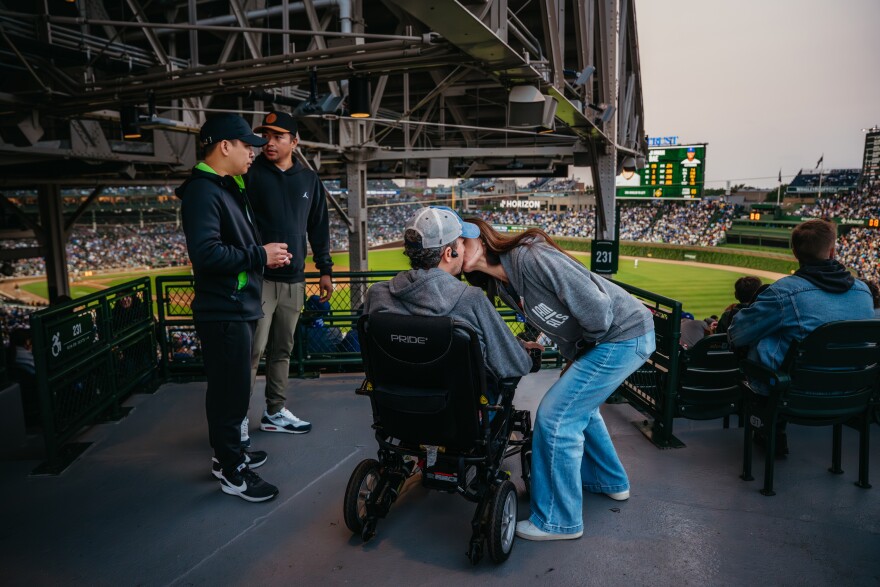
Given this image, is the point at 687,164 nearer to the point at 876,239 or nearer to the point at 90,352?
the point at 876,239

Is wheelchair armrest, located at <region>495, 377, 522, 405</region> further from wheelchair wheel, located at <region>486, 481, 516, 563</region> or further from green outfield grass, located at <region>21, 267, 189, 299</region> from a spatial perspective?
green outfield grass, located at <region>21, 267, 189, 299</region>

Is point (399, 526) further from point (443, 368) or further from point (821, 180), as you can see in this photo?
→ point (821, 180)

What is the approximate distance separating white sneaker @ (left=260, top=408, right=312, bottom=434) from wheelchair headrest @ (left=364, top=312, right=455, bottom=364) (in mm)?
1960

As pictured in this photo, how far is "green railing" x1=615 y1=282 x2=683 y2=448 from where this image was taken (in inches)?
141

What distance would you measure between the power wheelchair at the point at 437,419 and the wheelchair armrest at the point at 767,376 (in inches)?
54.9

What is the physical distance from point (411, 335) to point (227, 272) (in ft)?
3.65

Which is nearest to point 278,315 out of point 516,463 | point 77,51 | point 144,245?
point 516,463

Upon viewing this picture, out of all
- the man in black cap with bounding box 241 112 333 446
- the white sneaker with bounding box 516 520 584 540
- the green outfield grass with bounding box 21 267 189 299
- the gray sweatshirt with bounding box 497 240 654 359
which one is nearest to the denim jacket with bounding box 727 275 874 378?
the gray sweatshirt with bounding box 497 240 654 359

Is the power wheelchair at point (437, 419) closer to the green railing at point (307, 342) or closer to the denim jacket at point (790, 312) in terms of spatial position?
the denim jacket at point (790, 312)

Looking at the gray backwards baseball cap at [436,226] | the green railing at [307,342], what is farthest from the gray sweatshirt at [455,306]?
the green railing at [307,342]

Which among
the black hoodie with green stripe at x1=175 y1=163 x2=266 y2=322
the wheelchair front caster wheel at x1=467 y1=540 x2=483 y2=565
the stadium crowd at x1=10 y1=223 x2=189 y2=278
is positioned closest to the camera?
the wheelchair front caster wheel at x1=467 y1=540 x2=483 y2=565

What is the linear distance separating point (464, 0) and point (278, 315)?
2.55 metres

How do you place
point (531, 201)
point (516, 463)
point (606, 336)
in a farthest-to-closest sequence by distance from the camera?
point (531, 201) → point (516, 463) → point (606, 336)

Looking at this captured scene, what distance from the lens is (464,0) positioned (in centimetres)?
401
